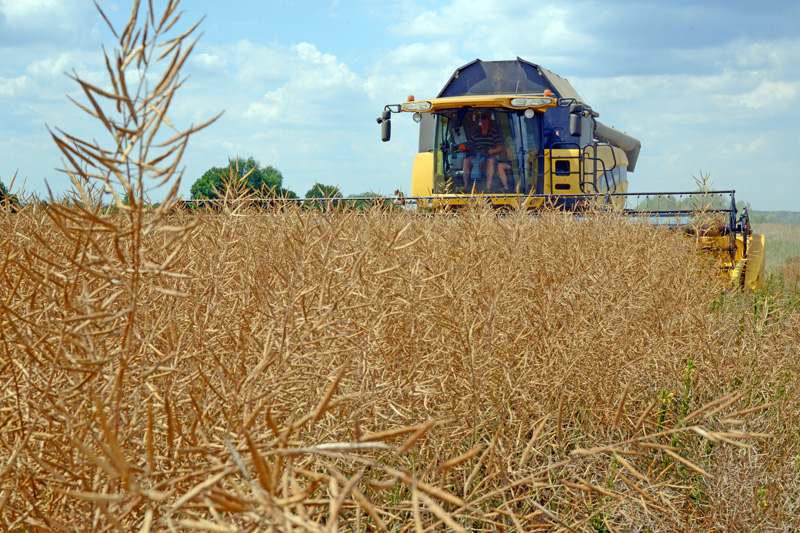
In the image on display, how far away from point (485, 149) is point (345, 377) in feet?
29.8

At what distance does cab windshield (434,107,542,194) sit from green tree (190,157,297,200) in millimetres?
2520

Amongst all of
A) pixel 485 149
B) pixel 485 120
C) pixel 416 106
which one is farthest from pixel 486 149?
pixel 416 106

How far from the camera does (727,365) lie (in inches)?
146

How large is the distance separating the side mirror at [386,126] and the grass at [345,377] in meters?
6.18

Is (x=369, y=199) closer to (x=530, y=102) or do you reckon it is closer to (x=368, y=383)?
(x=368, y=383)

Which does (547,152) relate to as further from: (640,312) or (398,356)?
(398,356)

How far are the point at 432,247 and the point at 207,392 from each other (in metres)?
1.44

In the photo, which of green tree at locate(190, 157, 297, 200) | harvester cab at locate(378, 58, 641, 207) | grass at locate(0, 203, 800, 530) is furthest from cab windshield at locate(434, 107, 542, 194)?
grass at locate(0, 203, 800, 530)

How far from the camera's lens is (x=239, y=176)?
287 centimetres

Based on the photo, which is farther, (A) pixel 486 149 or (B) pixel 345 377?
(A) pixel 486 149

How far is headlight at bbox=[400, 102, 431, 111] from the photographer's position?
403 inches

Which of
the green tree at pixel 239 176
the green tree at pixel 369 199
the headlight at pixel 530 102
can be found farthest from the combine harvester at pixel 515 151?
the green tree at pixel 369 199

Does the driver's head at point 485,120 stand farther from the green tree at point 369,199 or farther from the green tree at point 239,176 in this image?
the green tree at point 369,199

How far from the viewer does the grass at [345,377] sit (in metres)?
0.96
